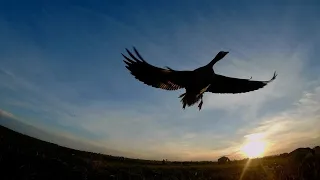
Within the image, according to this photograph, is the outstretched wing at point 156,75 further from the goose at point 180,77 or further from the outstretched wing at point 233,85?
the outstretched wing at point 233,85

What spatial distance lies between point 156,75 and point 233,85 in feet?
13.3

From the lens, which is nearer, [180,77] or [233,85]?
[180,77]

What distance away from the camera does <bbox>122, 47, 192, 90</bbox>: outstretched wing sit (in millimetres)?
13336

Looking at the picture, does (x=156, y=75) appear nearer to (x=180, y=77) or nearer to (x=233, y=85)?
(x=180, y=77)

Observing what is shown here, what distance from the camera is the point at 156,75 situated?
13.7 m

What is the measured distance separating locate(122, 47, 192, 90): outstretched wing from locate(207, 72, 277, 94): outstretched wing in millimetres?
2413

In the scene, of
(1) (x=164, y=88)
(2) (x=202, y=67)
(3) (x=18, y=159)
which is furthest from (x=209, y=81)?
(3) (x=18, y=159)

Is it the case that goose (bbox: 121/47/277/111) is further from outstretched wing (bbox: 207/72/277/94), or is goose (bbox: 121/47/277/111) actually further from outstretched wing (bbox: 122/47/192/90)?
outstretched wing (bbox: 207/72/277/94)

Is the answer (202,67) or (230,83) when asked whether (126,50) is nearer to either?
(202,67)

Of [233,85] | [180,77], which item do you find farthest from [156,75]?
[233,85]

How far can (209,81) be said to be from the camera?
12.9m

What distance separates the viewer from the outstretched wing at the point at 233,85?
15.6 meters

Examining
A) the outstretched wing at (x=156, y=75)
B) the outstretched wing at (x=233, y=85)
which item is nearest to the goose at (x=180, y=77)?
the outstretched wing at (x=156, y=75)

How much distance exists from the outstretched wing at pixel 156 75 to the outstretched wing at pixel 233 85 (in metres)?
2.41
